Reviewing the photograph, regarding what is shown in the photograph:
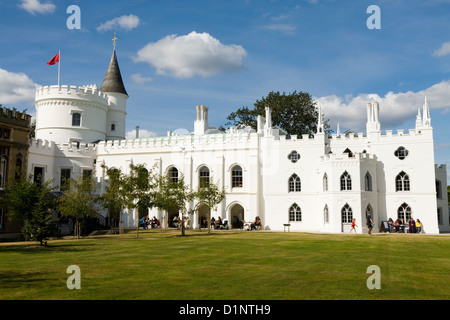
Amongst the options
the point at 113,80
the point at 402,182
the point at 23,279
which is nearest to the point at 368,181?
the point at 402,182

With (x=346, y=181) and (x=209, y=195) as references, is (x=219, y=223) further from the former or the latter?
(x=346, y=181)

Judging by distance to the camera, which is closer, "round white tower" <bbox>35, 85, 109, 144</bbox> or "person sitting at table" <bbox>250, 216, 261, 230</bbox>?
"person sitting at table" <bbox>250, 216, 261, 230</bbox>

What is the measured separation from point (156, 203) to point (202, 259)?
1527 cm

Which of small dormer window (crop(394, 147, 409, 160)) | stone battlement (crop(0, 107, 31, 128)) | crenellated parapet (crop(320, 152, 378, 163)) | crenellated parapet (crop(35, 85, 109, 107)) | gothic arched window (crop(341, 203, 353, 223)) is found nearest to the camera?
stone battlement (crop(0, 107, 31, 128))

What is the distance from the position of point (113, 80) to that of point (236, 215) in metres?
22.5

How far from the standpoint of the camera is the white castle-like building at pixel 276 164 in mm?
36406

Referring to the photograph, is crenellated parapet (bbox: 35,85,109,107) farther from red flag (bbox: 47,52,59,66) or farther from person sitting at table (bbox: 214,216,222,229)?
person sitting at table (bbox: 214,216,222,229)

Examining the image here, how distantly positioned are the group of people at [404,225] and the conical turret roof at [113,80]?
33.9 meters

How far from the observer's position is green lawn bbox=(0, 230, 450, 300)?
9561 millimetres

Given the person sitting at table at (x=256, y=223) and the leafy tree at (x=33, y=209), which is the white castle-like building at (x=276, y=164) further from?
the leafy tree at (x=33, y=209)

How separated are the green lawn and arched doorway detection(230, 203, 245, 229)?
23.9 meters

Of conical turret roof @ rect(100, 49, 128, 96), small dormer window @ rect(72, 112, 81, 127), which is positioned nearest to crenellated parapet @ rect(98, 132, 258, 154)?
small dormer window @ rect(72, 112, 81, 127)
